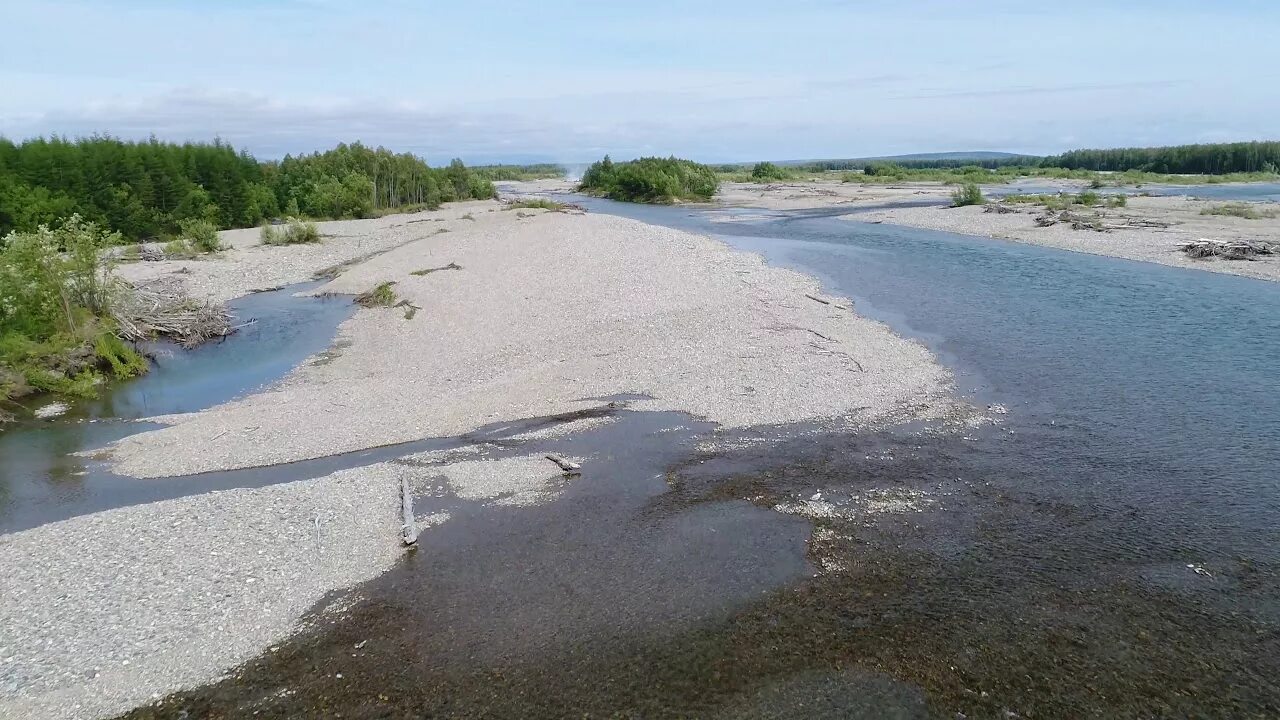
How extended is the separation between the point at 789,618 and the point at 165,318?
2755 centimetres

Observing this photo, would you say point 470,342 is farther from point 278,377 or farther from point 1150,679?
point 1150,679

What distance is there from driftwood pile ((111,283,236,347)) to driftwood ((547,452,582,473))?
18386 millimetres

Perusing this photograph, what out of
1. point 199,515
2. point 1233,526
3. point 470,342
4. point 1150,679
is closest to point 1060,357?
point 1233,526

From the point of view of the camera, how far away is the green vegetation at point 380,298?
31859 millimetres

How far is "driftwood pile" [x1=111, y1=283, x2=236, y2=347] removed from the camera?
26578 mm

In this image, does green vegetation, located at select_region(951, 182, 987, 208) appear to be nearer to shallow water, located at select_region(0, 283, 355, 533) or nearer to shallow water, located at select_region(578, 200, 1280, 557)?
shallow water, located at select_region(578, 200, 1280, 557)

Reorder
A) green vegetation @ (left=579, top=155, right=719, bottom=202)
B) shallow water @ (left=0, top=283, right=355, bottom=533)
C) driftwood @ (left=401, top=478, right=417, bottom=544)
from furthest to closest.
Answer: green vegetation @ (left=579, top=155, right=719, bottom=202)
shallow water @ (left=0, top=283, right=355, bottom=533)
driftwood @ (left=401, top=478, right=417, bottom=544)

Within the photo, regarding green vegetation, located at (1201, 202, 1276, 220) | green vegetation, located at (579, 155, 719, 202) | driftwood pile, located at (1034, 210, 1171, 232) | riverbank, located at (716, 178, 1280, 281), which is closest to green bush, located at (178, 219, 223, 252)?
riverbank, located at (716, 178, 1280, 281)

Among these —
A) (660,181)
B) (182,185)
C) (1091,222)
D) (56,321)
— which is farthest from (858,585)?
(660,181)

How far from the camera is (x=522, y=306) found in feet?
97.2

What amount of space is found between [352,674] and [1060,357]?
70.4ft

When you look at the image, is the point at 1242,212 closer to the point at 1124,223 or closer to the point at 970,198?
the point at 1124,223

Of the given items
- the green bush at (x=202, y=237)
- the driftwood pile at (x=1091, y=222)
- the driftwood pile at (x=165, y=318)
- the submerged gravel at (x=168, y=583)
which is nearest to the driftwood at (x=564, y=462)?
the submerged gravel at (x=168, y=583)

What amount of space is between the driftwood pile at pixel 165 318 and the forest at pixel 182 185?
46.1 ft
